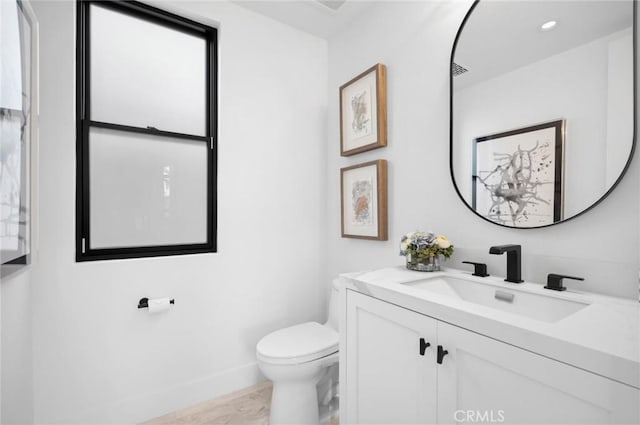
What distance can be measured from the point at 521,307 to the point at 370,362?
0.56 m

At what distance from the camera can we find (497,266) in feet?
4.07

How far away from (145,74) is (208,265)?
3.79 ft

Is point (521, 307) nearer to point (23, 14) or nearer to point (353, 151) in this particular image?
point (353, 151)

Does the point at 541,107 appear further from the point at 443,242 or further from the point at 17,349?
the point at 17,349

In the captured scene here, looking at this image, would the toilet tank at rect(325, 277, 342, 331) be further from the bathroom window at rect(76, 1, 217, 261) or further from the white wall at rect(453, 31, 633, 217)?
the white wall at rect(453, 31, 633, 217)

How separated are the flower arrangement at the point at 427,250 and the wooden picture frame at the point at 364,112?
642 millimetres

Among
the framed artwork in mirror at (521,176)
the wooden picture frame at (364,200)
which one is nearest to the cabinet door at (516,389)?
the framed artwork in mirror at (521,176)

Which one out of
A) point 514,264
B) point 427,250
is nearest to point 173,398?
point 427,250

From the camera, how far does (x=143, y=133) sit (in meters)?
1.68

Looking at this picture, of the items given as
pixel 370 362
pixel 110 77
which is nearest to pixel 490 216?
pixel 370 362

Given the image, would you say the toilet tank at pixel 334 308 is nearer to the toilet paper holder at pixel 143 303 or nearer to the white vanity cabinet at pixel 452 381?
the white vanity cabinet at pixel 452 381

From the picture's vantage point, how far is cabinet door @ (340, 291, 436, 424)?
910mm

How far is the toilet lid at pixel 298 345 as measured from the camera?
1468 mm

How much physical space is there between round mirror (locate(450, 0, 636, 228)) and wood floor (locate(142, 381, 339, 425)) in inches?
59.4
